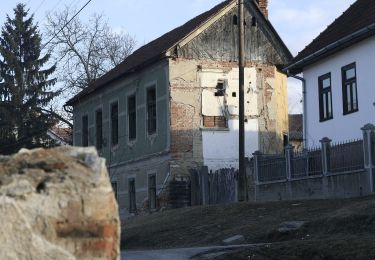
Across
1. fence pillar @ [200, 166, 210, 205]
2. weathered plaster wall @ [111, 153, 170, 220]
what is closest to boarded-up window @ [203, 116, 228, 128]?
weathered plaster wall @ [111, 153, 170, 220]

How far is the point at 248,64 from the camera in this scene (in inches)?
1299

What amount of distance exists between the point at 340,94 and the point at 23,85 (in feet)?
99.9

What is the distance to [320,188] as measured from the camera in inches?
822

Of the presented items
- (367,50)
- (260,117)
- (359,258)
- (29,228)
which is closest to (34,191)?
(29,228)

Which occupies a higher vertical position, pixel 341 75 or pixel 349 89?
pixel 341 75

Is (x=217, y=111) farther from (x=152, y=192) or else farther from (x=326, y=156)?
(x=326, y=156)

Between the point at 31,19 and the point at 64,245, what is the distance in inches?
1937

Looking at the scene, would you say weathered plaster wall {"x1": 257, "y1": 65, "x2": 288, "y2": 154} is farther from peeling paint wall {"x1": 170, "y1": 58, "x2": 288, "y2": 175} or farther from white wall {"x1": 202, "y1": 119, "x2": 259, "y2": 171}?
white wall {"x1": 202, "y1": 119, "x2": 259, "y2": 171}

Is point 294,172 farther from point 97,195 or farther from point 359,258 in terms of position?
point 97,195

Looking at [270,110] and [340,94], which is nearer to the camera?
[340,94]

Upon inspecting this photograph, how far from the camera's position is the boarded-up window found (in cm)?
3184

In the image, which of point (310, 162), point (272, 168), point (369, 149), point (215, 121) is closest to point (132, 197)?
point (215, 121)

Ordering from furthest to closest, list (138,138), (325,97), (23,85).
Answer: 1. (23,85)
2. (138,138)
3. (325,97)

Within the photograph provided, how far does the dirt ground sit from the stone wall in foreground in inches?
285
